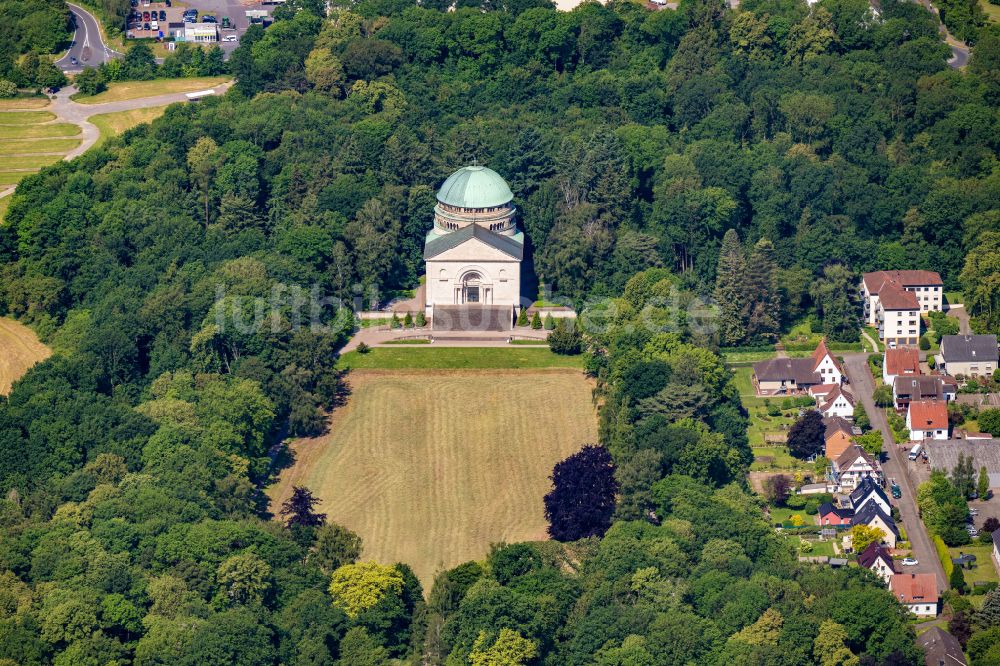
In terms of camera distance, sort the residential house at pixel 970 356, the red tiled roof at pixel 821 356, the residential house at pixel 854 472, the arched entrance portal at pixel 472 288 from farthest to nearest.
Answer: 1. the arched entrance portal at pixel 472 288
2. the residential house at pixel 970 356
3. the red tiled roof at pixel 821 356
4. the residential house at pixel 854 472

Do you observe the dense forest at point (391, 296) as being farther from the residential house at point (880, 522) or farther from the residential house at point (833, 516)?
the residential house at point (880, 522)

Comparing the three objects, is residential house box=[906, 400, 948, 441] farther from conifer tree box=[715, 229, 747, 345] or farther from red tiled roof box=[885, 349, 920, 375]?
conifer tree box=[715, 229, 747, 345]

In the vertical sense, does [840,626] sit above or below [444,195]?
below

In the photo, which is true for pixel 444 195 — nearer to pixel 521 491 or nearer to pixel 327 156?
pixel 327 156

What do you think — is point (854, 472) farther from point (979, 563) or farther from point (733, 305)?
point (733, 305)

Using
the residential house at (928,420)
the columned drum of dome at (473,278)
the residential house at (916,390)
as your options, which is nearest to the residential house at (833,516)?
the residential house at (928,420)

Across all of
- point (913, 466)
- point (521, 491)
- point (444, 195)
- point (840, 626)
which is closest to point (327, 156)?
point (444, 195)
